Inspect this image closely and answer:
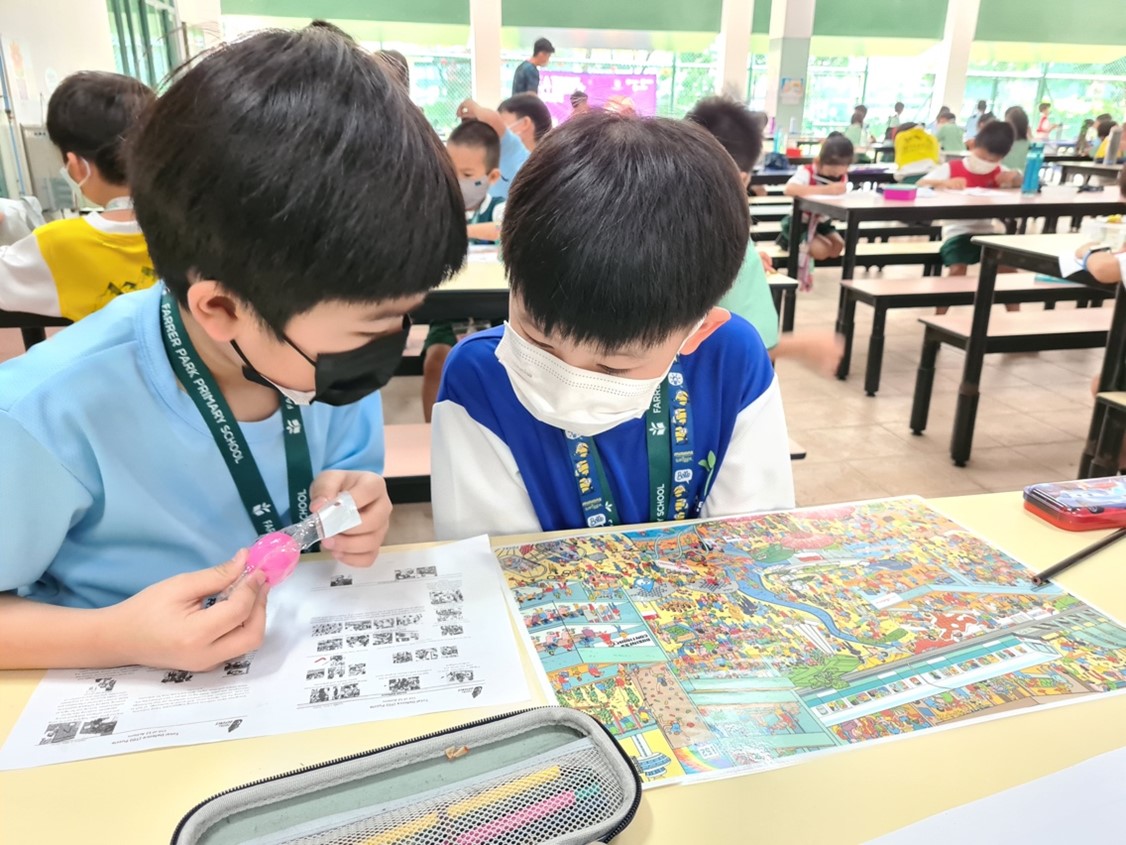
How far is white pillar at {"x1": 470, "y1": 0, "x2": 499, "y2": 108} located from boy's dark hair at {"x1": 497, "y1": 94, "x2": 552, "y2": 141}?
5547 mm

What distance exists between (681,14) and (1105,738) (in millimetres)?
10427

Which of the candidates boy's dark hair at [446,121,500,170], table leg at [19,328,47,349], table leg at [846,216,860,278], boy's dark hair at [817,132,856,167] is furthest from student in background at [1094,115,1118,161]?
table leg at [19,328,47,349]

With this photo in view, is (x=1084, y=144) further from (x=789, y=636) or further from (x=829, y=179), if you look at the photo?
(x=789, y=636)

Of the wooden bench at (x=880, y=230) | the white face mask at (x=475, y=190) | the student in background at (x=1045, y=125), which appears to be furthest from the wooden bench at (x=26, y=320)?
the student in background at (x=1045, y=125)

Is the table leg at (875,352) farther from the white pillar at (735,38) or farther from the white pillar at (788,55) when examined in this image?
the white pillar at (735,38)

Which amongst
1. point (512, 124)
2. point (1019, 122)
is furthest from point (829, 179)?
point (1019, 122)

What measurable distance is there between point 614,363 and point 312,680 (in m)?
0.42

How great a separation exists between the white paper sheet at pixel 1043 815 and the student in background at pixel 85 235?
5.66 feet

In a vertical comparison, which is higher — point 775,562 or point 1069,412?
point 775,562

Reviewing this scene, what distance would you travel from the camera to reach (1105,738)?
1.96 ft

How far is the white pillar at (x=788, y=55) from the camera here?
844 centimetres

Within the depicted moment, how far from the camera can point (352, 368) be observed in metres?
0.75

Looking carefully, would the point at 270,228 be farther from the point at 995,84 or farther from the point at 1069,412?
the point at 995,84

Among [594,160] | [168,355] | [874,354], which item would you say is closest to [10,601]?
[168,355]
